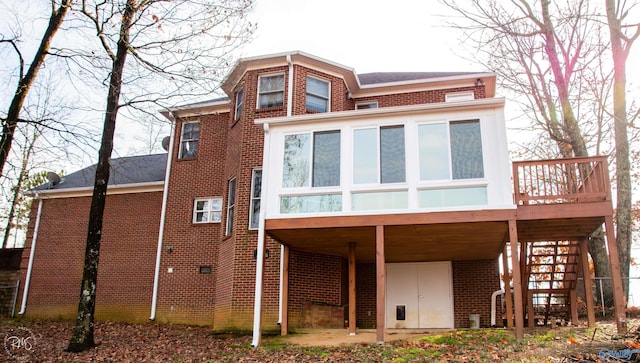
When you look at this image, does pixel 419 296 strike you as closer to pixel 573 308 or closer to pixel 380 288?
pixel 573 308

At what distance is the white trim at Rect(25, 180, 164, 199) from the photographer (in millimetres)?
18748

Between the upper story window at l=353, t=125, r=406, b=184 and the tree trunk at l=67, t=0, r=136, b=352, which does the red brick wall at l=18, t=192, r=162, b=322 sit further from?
the upper story window at l=353, t=125, r=406, b=184

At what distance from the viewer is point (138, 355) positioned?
11586 millimetres

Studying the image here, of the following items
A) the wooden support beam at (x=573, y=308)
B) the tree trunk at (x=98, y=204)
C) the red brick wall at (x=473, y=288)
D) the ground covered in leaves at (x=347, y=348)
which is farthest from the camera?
the red brick wall at (x=473, y=288)

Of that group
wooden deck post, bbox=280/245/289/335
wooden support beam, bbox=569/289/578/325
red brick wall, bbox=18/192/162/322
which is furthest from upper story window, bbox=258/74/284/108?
wooden support beam, bbox=569/289/578/325

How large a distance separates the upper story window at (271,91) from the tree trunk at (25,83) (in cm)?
587

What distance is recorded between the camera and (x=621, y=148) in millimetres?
15773

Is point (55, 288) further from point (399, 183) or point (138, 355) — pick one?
point (399, 183)

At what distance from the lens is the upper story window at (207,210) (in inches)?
688

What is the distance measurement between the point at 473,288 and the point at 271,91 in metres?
8.21

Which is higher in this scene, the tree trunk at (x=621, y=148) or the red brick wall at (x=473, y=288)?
the tree trunk at (x=621, y=148)

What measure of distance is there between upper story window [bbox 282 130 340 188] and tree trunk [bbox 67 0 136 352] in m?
4.25

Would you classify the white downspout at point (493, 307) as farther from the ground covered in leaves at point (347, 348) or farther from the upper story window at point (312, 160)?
the upper story window at point (312, 160)

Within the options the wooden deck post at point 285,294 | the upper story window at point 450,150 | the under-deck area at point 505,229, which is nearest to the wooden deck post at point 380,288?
the under-deck area at point 505,229
